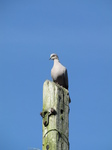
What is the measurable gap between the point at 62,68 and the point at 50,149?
16.4ft

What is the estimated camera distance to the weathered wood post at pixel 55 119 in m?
3.93

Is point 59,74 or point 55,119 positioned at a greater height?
point 59,74

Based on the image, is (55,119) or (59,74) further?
(59,74)

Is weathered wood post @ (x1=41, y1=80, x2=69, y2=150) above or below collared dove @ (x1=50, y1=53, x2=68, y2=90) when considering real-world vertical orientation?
below

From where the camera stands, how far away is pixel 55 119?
4012mm

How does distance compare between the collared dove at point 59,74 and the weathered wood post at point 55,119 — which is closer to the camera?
the weathered wood post at point 55,119

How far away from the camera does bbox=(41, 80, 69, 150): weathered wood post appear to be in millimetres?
3926

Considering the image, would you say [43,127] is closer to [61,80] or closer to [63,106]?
[63,106]

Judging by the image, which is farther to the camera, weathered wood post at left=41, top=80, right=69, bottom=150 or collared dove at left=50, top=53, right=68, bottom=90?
collared dove at left=50, top=53, right=68, bottom=90

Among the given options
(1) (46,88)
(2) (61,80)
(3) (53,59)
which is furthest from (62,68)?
(1) (46,88)

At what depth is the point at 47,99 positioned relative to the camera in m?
4.15

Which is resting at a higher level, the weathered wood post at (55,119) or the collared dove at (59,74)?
the collared dove at (59,74)

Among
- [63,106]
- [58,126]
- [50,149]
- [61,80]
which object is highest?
[61,80]

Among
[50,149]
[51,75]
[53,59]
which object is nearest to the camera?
[50,149]
